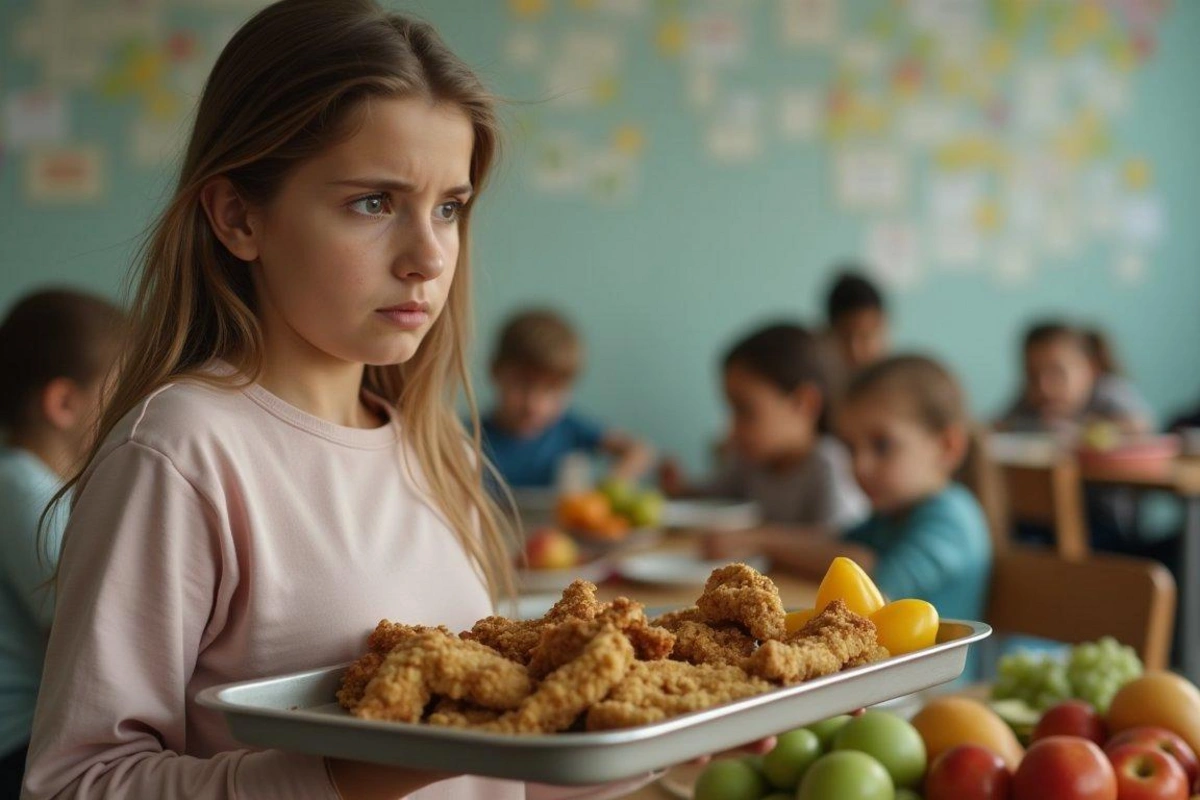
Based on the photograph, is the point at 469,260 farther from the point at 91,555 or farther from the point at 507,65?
the point at 507,65

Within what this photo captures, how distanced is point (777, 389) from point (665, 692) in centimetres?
256

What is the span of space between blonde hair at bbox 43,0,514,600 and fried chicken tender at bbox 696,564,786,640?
16.0 inches

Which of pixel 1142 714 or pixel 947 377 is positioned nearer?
pixel 1142 714

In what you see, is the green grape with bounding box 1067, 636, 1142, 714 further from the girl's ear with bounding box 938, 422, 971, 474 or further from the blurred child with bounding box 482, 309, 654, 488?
the blurred child with bounding box 482, 309, 654, 488

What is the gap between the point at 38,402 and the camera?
6.89 ft

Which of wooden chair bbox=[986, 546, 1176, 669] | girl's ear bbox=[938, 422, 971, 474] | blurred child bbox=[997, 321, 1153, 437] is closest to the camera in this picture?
wooden chair bbox=[986, 546, 1176, 669]

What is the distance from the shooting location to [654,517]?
3.02 meters

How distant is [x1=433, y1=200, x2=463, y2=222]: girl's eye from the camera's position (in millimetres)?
1021

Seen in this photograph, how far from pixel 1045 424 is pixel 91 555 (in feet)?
15.7

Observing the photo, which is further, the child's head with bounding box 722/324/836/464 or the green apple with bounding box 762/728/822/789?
the child's head with bounding box 722/324/836/464

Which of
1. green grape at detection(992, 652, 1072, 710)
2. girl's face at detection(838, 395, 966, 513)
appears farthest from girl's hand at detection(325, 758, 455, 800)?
girl's face at detection(838, 395, 966, 513)

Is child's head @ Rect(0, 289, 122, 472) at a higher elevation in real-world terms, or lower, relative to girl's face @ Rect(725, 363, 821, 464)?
higher

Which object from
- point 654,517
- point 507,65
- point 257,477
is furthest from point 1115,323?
point 257,477

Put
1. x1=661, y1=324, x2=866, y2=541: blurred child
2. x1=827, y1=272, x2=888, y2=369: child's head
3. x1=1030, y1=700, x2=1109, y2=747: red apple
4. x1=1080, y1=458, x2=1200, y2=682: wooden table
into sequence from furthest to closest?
x1=827, y1=272, x2=888, y2=369: child's head → x1=1080, y1=458, x2=1200, y2=682: wooden table → x1=661, y1=324, x2=866, y2=541: blurred child → x1=1030, y1=700, x2=1109, y2=747: red apple
